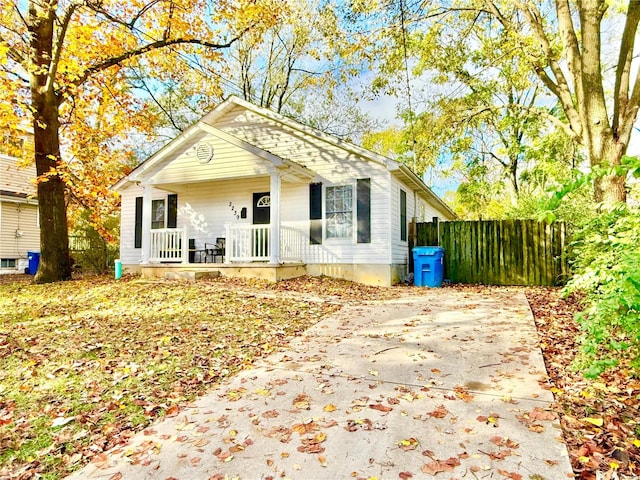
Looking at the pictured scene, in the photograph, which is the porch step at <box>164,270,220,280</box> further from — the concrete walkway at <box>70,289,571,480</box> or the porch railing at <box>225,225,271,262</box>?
the concrete walkway at <box>70,289,571,480</box>

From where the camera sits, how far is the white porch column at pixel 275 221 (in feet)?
34.2

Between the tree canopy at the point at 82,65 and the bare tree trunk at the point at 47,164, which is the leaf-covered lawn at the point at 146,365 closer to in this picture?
the bare tree trunk at the point at 47,164

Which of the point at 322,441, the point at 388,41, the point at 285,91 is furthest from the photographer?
the point at 285,91

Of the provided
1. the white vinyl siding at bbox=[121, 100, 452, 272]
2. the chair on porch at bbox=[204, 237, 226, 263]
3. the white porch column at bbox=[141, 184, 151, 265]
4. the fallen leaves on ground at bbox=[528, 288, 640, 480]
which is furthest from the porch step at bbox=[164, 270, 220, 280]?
the fallen leaves on ground at bbox=[528, 288, 640, 480]

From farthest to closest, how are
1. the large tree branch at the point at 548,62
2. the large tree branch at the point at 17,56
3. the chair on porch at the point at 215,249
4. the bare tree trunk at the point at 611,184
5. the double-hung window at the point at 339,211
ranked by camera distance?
the chair on porch at the point at 215,249
the double-hung window at the point at 339,211
the large tree branch at the point at 17,56
the large tree branch at the point at 548,62
the bare tree trunk at the point at 611,184

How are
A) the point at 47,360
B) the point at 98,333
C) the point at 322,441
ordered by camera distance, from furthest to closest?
the point at 98,333 → the point at 47,360 → the point at 322,441

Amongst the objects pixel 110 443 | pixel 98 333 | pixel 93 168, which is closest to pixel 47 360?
pixel 98 333

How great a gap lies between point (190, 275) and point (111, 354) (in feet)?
19.2

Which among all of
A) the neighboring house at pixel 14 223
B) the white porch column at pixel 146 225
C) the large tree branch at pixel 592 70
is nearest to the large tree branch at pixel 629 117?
the large tree branch at pixel 592 70

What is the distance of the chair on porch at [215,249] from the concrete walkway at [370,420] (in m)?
7.79

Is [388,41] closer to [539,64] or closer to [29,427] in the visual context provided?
[539,64]

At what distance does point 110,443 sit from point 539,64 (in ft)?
35.1

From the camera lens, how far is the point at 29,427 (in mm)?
3113

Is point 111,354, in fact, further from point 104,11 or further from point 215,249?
point 104,11
